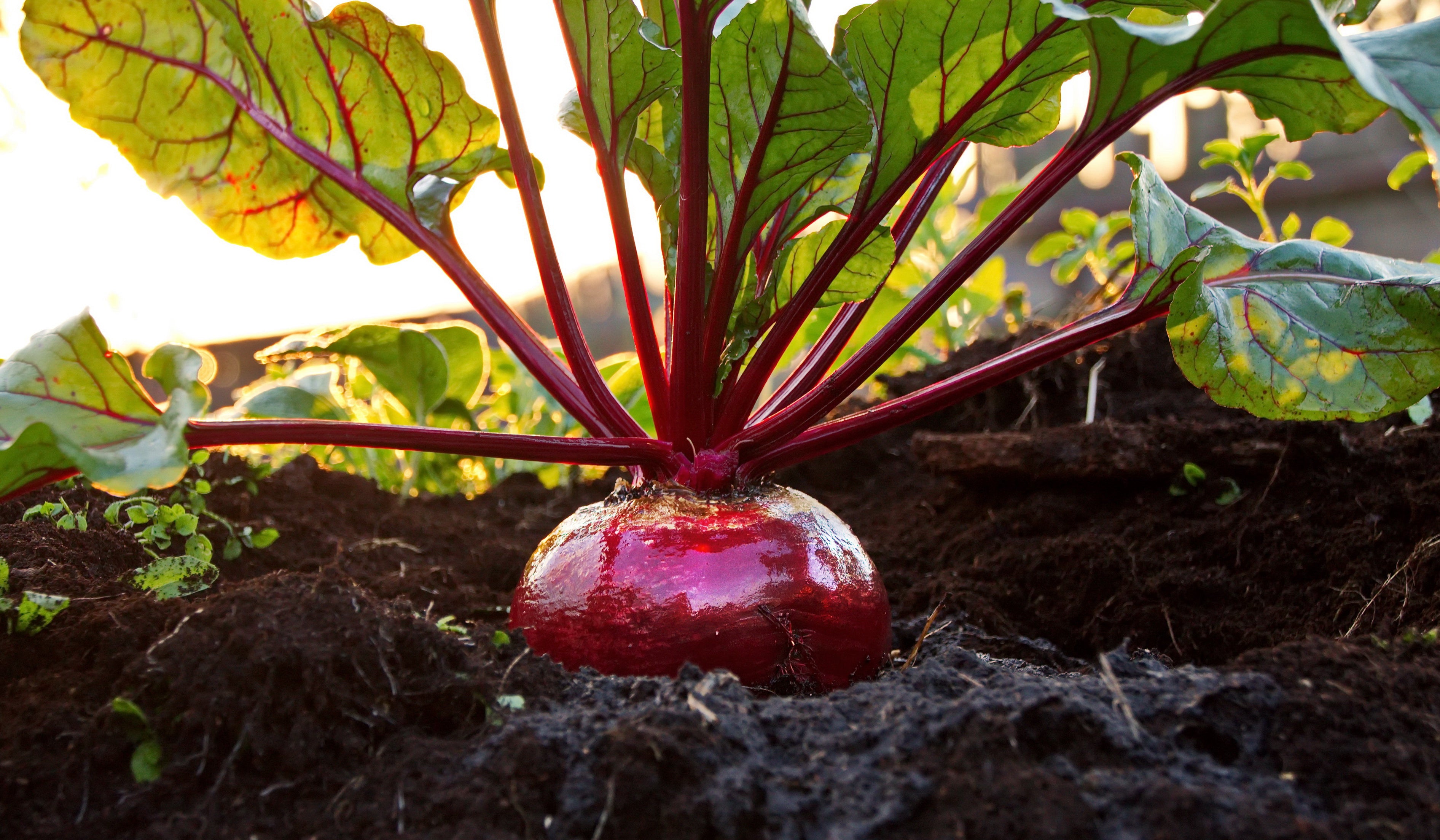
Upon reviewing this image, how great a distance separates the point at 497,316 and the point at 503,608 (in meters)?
0.52

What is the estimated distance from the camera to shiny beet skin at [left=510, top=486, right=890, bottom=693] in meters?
1.13

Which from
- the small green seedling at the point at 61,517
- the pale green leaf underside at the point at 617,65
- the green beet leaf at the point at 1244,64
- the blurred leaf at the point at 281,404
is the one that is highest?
the pale green leaf underside at the point at 617,65

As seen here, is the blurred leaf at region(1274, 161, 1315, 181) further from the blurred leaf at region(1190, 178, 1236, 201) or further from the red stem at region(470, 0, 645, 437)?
the red stem at region(470, 0, 645, 437)

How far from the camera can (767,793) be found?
2.57 feet

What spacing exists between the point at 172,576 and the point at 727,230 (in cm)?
93

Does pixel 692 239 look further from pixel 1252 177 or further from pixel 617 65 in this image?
pixel 1252 177

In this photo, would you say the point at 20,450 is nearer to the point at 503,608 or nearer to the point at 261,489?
the point at 503,608

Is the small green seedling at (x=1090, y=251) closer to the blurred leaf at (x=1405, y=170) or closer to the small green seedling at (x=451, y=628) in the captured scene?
the blurred leaf at (x=1405, y=170)

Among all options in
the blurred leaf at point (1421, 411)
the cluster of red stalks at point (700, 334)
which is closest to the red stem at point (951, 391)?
the cluster of red stalks at point (700, 334)

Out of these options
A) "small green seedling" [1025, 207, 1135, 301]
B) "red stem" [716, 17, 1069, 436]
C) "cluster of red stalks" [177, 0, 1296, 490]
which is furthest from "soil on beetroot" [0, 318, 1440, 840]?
"small green seedling" [1025, 207, 1135, 301]

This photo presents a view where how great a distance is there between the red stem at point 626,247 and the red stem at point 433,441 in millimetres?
97

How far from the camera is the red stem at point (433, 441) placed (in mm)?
1117

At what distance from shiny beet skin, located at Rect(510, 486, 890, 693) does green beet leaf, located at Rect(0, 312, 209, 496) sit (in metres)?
0.50

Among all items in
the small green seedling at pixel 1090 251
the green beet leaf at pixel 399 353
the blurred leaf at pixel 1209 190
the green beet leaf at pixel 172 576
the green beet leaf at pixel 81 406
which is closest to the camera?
the green beet leaf at pixel 81 406
